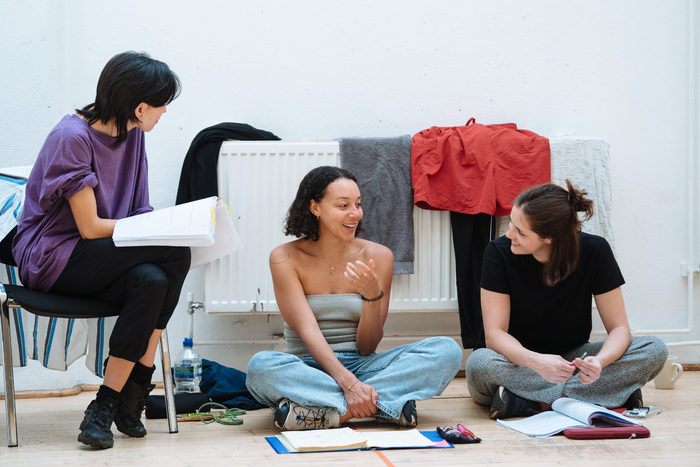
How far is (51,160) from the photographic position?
5.96 ft

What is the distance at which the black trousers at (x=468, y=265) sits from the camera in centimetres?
272

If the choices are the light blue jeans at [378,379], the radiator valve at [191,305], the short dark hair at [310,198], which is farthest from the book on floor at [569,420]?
the radiator valve at [191,305]

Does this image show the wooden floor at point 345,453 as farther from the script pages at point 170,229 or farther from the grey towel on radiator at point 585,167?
the grey towel on radiator at point 585,167

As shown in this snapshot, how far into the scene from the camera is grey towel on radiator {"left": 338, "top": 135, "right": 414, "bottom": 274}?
2.70m

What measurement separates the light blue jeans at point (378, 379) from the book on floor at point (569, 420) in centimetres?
23

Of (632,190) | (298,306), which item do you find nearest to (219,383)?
(298,306)

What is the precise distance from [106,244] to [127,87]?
1.27 ft

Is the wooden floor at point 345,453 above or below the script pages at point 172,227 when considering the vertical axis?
below

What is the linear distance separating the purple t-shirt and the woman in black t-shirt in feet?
3.61

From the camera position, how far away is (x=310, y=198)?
2246mm

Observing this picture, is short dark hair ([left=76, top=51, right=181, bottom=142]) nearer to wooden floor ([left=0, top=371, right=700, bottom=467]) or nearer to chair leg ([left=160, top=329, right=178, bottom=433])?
chair leg ([left=160, top=329, right=178, bottom=433])


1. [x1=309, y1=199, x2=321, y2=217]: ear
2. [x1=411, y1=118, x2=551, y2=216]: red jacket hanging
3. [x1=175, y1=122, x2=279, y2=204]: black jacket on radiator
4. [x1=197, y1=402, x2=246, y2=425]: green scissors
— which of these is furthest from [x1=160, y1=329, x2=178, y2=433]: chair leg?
[x1=411, y1=118, x2=551, y2=216]: red jacket hanging

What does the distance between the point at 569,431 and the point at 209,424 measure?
973mm

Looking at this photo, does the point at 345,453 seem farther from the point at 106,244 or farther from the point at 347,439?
the point at 106,244
